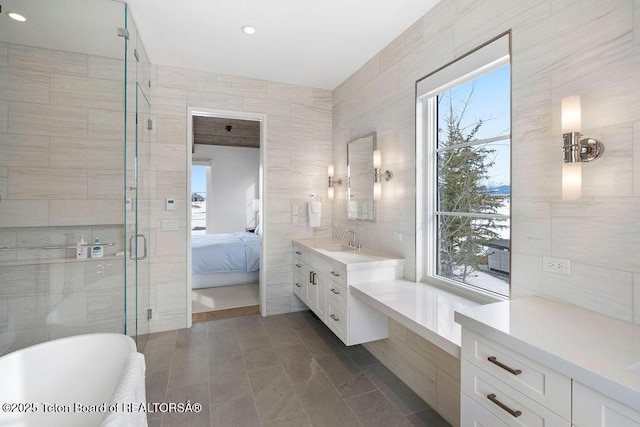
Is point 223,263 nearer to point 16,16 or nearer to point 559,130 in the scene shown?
point 16,16

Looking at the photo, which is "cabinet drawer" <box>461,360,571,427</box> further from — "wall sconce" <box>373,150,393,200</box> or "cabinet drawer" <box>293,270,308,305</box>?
"cabinet drawer" <box>293,270,308,305</box>

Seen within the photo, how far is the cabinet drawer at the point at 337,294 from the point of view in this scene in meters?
2.47

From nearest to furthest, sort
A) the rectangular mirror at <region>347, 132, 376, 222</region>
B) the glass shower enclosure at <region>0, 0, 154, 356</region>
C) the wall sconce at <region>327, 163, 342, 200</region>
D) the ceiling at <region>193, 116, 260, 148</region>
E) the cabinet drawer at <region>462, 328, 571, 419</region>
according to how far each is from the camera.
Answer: the cabinet drawer at <region>462, 328, 571, 419</region> → the glass shower enclosure at <region>0, 0, 154, 356</region> → the rectangular mirror at <region>347, 132, 376, 222</region> → the wall sconce at <region>327, 163, 342, 200</region> → the ceiling at <region>193, 116, 260, 148</region>

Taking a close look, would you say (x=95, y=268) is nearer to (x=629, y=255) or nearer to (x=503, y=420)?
(x=503, y=420)

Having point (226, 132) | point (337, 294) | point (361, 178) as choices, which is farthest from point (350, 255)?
point (226, 132)

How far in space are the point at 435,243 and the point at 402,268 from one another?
1.20 feet

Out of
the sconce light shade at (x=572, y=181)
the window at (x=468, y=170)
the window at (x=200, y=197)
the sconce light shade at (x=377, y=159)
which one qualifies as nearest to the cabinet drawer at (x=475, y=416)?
the window at (x=468, y=170)

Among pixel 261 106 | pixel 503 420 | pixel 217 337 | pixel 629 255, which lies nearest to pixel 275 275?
pixel 217 337

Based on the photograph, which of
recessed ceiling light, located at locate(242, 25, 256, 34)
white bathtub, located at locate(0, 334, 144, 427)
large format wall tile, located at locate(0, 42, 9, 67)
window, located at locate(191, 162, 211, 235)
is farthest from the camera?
window, located at locate(191, 162, 211, 235)

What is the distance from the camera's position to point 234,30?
2676 millimetres

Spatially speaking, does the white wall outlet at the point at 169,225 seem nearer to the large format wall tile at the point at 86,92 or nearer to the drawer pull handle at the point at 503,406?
the large format wall tile at the point at 86,92

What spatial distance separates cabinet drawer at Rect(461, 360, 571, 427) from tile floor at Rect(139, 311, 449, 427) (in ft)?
2.86

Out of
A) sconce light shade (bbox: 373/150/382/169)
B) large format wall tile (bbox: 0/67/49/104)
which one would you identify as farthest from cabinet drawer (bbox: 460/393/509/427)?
large format wall tile (bbox: 0/67/49/104)

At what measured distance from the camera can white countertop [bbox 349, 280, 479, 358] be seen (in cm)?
157
